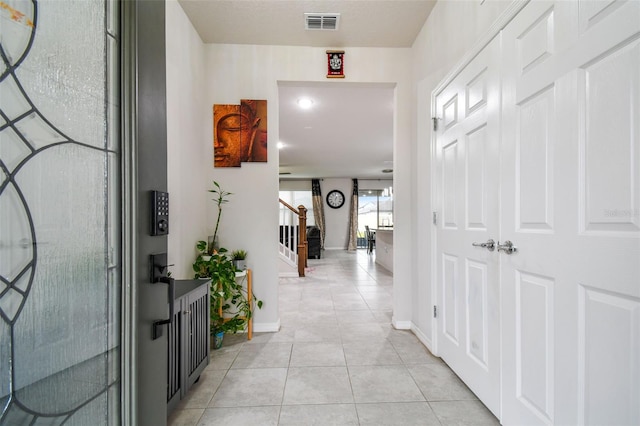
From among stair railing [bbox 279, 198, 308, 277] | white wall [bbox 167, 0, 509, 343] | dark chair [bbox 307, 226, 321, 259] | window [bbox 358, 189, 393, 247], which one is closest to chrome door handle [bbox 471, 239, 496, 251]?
white wall [bbox 167, 0, 509, 343]

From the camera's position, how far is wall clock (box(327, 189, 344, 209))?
10742 mm

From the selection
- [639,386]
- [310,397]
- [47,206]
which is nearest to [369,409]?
[310,397]

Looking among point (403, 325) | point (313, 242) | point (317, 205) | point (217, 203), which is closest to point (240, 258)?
point (217, 203)

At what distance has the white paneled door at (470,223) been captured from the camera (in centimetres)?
157

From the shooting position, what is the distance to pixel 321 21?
242 cm

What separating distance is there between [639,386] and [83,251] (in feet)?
5.18

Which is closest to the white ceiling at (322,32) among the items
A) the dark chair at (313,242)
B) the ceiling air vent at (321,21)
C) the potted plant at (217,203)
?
the ceiling air vent at (321,21)

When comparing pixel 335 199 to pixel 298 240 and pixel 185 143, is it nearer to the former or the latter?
pixel 298 240

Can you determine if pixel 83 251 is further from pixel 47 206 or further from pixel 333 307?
pixel 333 307

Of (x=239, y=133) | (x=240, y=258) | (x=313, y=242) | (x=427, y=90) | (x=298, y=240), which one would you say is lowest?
(x=313, y=242)

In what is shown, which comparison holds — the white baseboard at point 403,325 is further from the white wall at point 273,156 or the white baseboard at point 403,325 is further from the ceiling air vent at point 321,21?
the ceiling air vent at point 321,21

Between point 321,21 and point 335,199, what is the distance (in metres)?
8.44

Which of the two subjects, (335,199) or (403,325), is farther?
(335,199)

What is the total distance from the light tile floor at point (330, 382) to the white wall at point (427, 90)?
41cm
